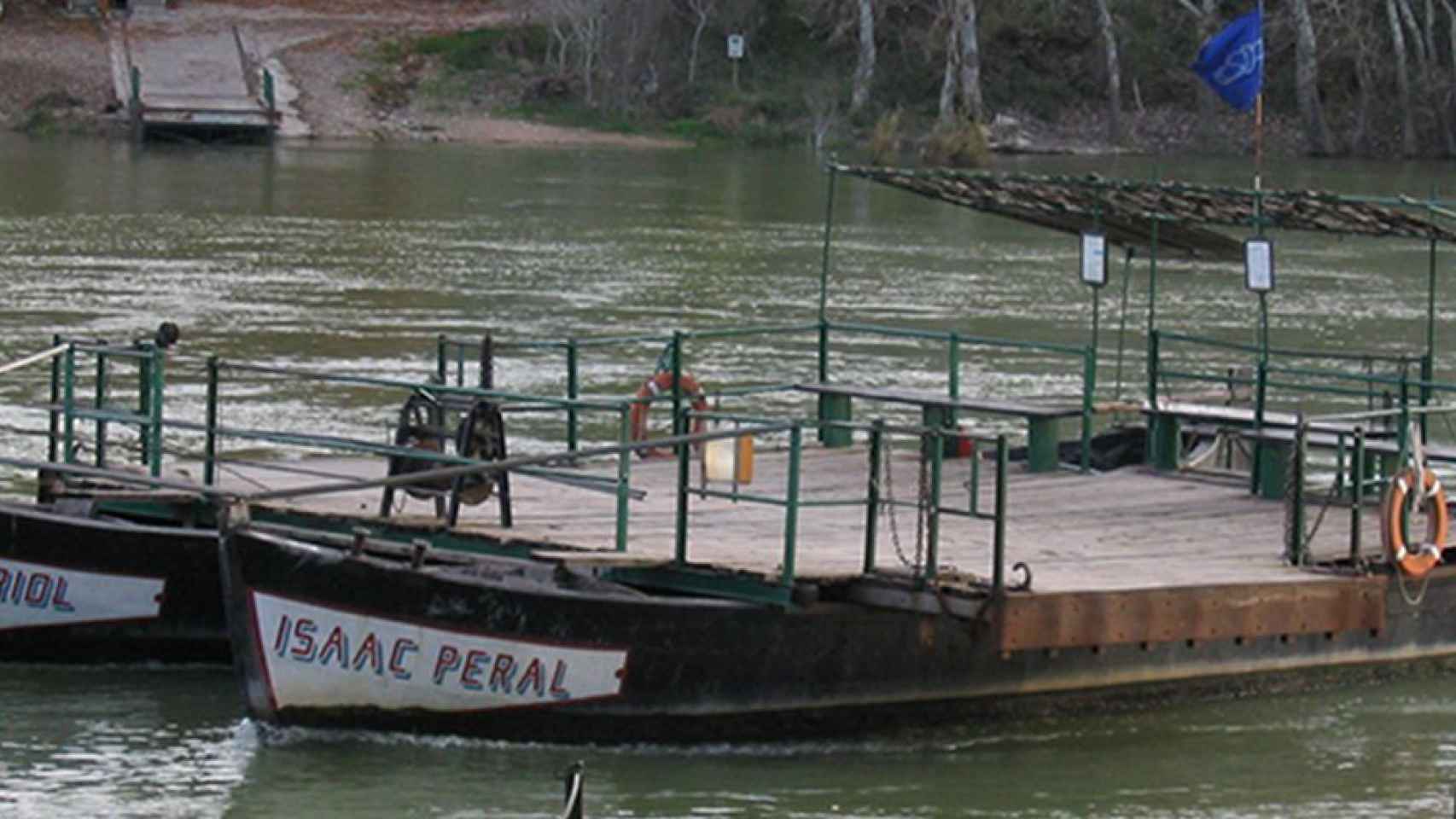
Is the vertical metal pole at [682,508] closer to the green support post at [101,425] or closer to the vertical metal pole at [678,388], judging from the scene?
the vertical metal pole at [678,388]

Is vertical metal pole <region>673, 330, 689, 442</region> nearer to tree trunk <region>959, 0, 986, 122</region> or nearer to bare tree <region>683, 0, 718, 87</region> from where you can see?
tree trunk <region>959, 0, 986, 122</region>

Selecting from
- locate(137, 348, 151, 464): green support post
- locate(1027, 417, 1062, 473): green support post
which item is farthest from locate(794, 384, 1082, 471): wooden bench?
locate(137, 348, 151, 464): green support post

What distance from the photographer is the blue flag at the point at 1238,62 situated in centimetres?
2098

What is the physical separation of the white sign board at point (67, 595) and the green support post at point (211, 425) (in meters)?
0.64

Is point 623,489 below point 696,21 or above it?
below

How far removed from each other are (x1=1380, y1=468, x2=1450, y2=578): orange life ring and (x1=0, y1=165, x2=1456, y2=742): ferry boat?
22 millimetres

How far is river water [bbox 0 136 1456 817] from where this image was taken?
48.5ft

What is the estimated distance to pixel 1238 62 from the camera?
21.2 metres

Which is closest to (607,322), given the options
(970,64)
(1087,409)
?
(1087,409)

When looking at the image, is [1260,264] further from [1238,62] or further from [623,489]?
[623,489]

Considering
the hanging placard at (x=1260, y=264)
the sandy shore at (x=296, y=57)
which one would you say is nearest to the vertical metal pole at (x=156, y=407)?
the hanging placard at (x=1260, y=264)

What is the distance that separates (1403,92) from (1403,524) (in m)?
62.7

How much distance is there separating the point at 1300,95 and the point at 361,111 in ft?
78.0

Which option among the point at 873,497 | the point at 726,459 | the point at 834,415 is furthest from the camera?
the point at 834,415
